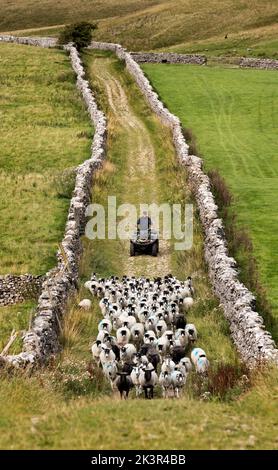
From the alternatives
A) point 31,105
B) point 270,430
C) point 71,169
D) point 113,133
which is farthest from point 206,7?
point 270,430

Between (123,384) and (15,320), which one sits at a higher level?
(123,384)

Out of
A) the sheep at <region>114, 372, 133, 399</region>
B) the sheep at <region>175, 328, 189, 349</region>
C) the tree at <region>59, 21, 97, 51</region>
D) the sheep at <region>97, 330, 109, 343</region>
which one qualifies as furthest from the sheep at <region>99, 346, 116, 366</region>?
the tree at <region>59, 21, 97, 51</region>

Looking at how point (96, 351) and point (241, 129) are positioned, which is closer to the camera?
point (96, 351)

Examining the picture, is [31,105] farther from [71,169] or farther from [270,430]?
→ [270,430]

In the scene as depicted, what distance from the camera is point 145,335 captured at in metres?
22.5

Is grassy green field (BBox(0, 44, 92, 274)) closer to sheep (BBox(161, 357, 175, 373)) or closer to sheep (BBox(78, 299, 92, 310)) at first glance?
sheep (BBox(78, 299, 92, 310))

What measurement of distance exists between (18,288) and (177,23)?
88.8 metres

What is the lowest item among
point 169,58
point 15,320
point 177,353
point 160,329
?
point 15,320

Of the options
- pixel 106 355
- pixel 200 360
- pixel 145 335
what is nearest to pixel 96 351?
pixel 106 355

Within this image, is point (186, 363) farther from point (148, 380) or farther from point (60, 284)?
point (60, 284)

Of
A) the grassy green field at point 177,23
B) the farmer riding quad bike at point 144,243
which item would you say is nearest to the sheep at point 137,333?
the farmer riding quad bike at point 144,243

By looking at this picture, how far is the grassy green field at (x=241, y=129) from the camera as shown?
32.3m

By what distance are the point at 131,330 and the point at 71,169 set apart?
21.2 meters

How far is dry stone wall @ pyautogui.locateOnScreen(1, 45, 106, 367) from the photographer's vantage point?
803 inches
